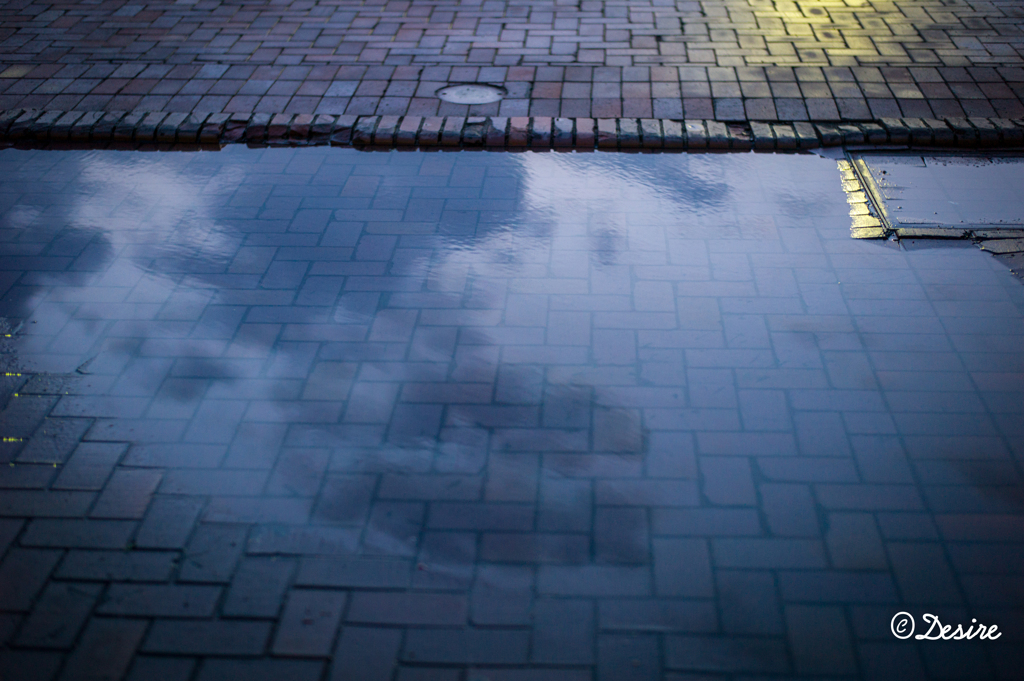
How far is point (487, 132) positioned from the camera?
212 inches

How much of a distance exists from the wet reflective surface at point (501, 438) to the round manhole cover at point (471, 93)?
1.36 meters

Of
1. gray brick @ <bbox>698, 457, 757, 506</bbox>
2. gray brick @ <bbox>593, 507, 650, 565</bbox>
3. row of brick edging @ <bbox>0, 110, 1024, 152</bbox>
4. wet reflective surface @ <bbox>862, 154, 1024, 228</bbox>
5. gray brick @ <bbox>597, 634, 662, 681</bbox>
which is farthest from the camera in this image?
row of brick edging @ <bbox>0, 110, 1024, 152</bbox>

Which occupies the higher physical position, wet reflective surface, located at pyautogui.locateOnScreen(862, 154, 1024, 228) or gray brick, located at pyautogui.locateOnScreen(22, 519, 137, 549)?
wet reflective surface, located at pyautogui.locateOnScreen(862, 154, 1024, 228)

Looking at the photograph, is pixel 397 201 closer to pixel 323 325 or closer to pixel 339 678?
pixel 323 325

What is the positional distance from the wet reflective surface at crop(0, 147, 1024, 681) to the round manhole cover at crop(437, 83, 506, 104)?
1355 mm

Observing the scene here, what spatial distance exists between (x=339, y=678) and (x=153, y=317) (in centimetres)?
231

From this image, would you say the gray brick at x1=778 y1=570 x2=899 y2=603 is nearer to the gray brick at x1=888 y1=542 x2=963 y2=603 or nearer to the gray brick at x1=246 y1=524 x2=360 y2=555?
the gray brick at x1=888 y1=542 x2=963 y2=603

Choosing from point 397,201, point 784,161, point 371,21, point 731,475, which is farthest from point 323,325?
point 371,21

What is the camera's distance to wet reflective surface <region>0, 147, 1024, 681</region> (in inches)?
94.7

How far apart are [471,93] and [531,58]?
87cm

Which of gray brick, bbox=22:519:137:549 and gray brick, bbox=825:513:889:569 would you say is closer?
gray brick, bbox=825:513:889:569

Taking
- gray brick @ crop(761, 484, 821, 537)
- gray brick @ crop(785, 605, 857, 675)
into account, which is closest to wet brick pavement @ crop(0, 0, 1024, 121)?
gray brick @ crop(761, 484, 821, 537)

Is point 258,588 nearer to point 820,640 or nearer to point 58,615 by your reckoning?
point 58,615

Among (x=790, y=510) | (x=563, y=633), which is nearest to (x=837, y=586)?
(x=790, y=510)
